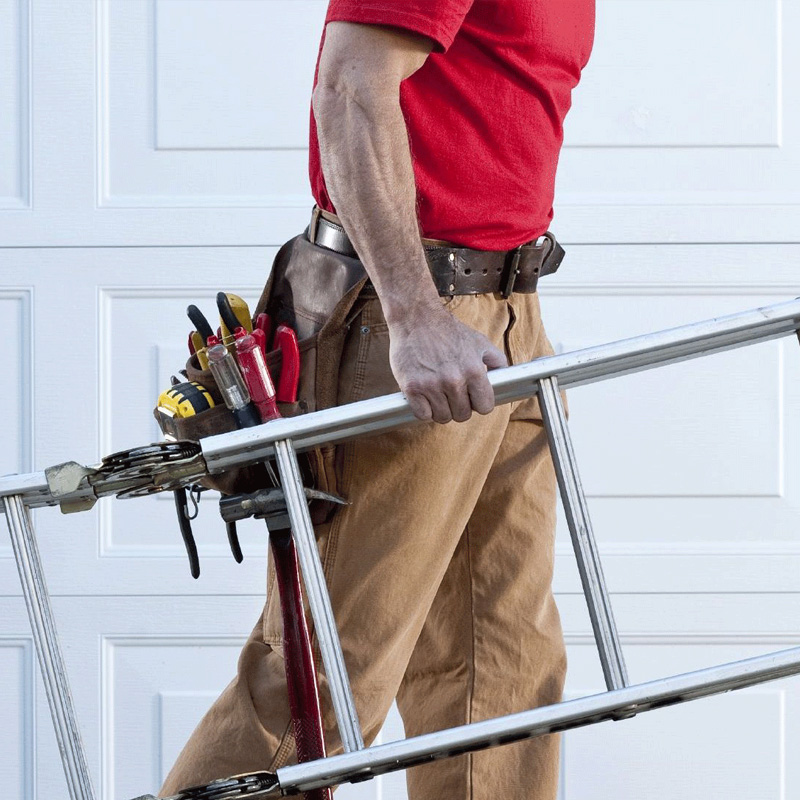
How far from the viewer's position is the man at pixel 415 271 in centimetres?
96

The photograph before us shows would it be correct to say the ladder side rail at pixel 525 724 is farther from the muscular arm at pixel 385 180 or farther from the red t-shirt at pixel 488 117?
the red t-shirt at pixel 488 117

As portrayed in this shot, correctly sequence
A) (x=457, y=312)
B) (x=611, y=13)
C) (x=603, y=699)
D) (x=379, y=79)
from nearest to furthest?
(x=603, y=699), (x=379, y=79), (x=457, y=312), (x=611, y=13)

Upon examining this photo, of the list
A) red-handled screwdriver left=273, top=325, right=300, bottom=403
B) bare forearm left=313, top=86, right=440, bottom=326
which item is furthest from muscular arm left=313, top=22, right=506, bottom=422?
red-handled screwdriver left=273, top=325, right=300, bottom=403

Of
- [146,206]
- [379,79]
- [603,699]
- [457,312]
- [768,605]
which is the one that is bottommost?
[603,699]

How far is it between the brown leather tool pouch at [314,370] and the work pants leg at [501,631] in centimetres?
26

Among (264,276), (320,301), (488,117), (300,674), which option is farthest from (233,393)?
(264,276)

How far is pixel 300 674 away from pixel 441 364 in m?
0.33

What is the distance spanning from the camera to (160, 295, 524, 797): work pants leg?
1.06 meters

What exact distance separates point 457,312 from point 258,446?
1.00ft

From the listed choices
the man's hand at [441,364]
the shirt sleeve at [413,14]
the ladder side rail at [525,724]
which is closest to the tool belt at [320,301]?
the man's hand at [441,364]

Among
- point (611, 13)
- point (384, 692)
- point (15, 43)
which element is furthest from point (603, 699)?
point (15, 43)

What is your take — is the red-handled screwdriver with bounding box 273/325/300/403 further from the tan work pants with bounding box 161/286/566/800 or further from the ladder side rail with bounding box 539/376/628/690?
the ladder side rail with bounding box 539/376/628/690

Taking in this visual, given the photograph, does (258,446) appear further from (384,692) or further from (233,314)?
(384,692)

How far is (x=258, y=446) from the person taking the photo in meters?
0.86
